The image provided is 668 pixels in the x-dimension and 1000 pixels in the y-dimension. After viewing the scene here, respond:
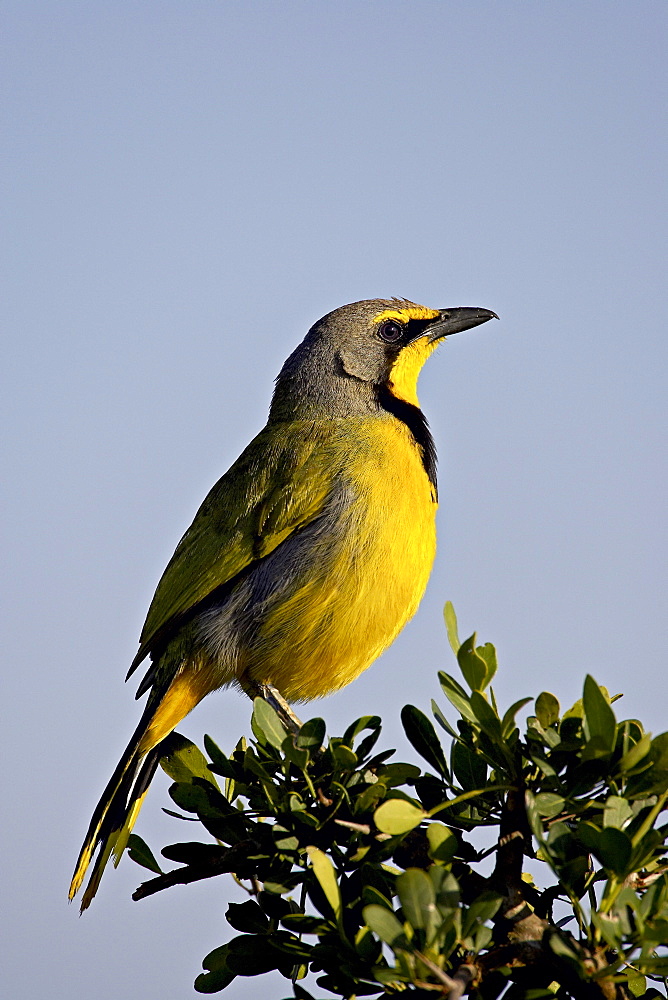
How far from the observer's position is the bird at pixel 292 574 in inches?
172

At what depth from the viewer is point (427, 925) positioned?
1.87 m

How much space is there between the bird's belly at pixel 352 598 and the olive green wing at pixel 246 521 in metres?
0.27

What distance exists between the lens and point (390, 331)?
223 inches

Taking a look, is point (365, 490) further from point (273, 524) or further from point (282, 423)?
point (282, 423)

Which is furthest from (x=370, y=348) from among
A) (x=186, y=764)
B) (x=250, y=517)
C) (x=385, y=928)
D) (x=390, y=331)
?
(x=385, y=928)

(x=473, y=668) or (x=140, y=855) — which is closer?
(x=473, y=668)

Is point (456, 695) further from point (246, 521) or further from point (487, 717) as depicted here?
point (246, 521)

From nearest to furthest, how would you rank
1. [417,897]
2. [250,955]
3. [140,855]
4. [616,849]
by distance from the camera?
1. [417,897]
2. [616,849]
3. [250,955]
4. [140,855]

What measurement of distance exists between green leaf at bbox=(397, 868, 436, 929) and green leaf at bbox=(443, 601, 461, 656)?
683mm

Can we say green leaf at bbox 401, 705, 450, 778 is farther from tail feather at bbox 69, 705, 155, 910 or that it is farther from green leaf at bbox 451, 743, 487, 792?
tail feather at bbox 69, 705, 155, 910

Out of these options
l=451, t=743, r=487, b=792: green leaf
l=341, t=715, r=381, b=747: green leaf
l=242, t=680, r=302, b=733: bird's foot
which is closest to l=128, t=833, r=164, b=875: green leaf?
l=341, t=715, r=381, b=747: green leaf

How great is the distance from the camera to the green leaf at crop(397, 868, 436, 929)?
6.07 feet

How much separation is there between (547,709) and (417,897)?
2.62ft

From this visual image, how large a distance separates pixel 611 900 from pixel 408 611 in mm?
2513
